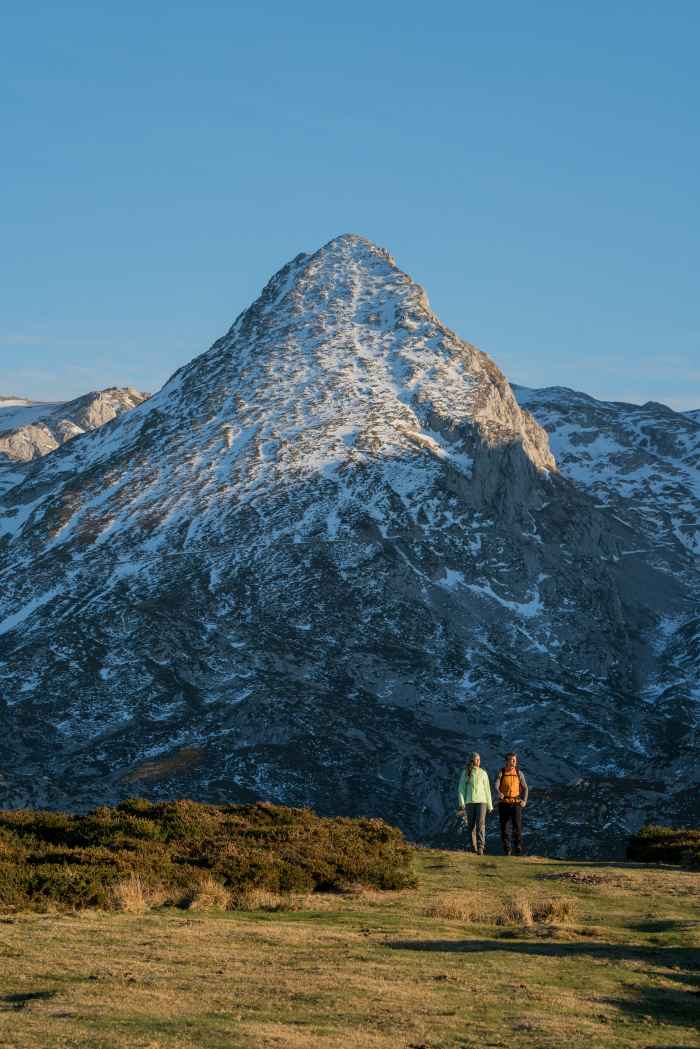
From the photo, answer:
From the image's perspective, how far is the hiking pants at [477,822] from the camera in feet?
127

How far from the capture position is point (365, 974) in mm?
20453

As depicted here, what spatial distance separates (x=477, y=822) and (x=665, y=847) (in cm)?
548

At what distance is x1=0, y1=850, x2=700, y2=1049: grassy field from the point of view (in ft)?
55.6

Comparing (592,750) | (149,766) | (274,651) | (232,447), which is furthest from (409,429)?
(149,766)

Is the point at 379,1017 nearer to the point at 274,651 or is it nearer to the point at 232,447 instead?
the point at 274,651

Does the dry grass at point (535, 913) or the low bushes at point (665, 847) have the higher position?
the low bushes at point (665, 847)

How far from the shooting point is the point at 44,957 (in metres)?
21.0

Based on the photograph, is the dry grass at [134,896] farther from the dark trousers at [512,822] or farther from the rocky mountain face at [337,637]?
the rocky mountain face at [337,637]

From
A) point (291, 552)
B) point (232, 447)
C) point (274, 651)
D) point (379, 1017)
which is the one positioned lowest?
point (379, 1017)

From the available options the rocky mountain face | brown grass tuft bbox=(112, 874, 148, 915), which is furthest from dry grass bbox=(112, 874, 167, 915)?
the rocky mountain face

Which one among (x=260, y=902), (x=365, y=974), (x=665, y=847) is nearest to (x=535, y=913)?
(x=260, y=902)

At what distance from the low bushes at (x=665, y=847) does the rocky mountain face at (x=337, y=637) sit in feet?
241

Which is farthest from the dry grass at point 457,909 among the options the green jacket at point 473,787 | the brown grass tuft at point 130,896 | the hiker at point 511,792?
the hiker at point 511,792

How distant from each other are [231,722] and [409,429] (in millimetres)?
63367
